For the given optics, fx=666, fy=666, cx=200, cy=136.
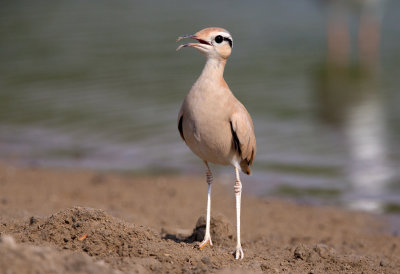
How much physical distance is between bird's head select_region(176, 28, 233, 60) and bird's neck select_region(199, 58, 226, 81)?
1.7 inches

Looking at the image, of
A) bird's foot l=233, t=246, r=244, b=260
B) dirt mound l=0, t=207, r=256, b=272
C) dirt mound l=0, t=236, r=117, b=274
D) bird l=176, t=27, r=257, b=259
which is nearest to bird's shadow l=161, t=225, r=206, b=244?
bird l=176, t=27, r=257, b=259

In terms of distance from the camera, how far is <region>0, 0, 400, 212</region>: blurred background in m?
10.3

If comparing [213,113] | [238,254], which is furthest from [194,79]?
[238,254]

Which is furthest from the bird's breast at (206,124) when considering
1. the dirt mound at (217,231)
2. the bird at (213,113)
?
the dirt mound at (217,231)

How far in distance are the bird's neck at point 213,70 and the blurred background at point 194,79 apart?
146 inches

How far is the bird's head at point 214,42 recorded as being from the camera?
5.59 m

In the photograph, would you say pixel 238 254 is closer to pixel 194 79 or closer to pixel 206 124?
pixel 206 124

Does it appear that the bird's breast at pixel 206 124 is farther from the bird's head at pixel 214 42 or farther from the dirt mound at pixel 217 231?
the dirt mound at pixel 217 231

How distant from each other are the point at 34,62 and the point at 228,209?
1034 centimetres

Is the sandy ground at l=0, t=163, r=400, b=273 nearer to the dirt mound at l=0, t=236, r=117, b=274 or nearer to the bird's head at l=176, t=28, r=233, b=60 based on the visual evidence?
the dirt mound at l=0, t=236, r=117, b=274

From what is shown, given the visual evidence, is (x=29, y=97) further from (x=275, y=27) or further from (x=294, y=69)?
(x=275, y=27)

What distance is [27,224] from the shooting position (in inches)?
227

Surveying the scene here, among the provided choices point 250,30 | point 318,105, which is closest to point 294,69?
point 318,105

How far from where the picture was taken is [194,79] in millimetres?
15383
